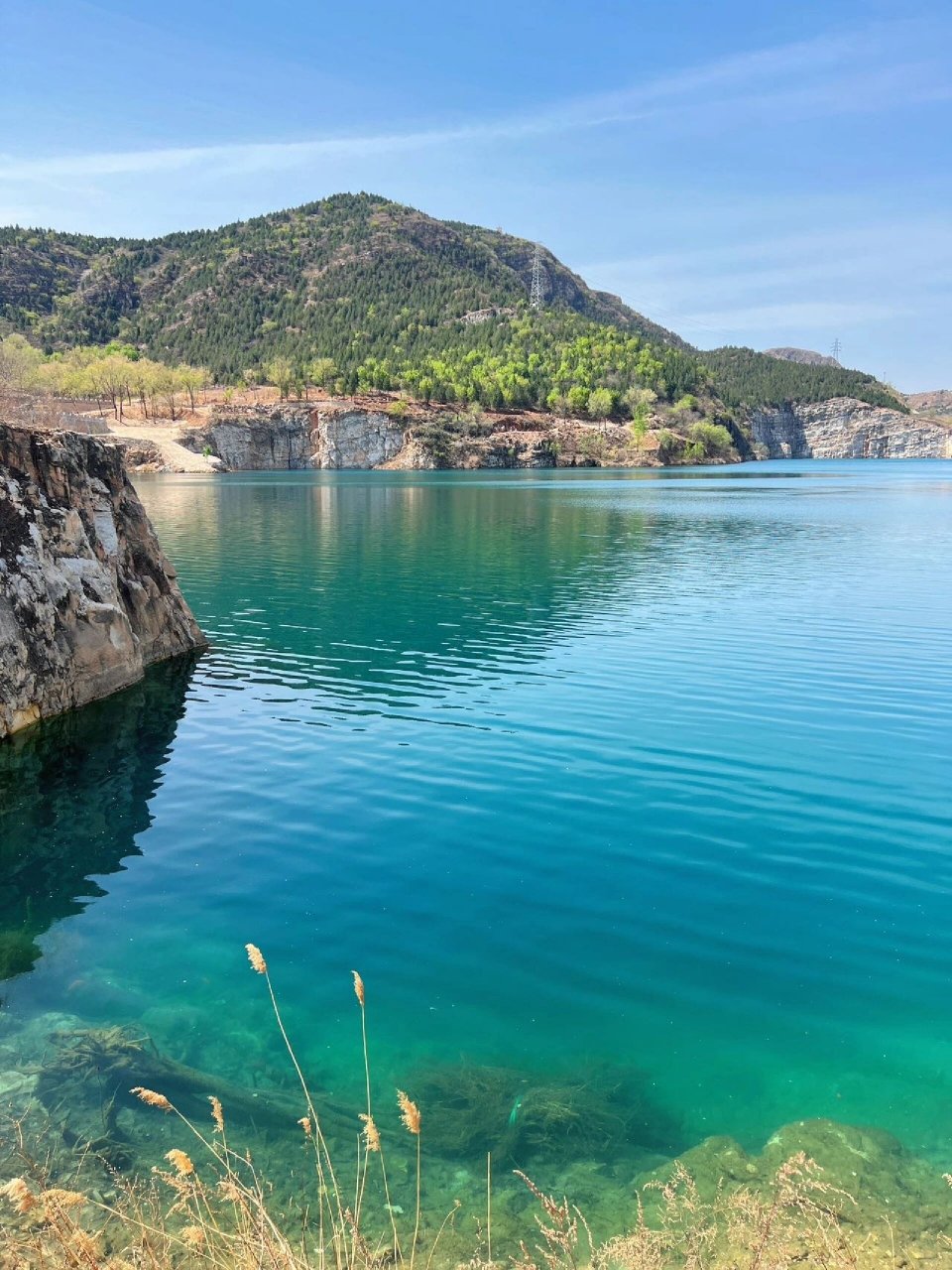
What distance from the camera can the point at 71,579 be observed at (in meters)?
20.5

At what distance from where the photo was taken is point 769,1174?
22.8 ft

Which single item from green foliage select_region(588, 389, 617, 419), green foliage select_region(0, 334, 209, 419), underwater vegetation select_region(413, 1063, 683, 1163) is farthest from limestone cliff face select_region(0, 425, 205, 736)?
green foliage select_region(588, 389, 617, 419)

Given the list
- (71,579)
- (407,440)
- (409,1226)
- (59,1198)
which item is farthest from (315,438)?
Result: (59,1198)

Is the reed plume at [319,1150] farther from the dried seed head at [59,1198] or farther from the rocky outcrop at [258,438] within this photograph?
the rocky outcrop at [258,438]

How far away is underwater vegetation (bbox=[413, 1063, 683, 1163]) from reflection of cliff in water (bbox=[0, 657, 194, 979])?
5.50 m

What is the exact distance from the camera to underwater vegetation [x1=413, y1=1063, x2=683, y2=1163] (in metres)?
7.31

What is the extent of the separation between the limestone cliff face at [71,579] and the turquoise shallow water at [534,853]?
1065 millimetres

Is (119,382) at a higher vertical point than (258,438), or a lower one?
higher

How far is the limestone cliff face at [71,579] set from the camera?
1869 centimetres

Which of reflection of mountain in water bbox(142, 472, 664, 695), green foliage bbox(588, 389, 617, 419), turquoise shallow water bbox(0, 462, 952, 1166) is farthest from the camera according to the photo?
green foliage bbox(588, 389, 617, 419)

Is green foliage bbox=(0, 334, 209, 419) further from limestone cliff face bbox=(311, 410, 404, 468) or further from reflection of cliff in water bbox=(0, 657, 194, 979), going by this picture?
reflection of cliff in water bbox=(0, 657, 194, 979)

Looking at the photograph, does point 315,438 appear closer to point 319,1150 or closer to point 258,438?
point 258,438

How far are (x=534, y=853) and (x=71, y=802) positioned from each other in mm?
8452

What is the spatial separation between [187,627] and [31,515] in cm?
733
